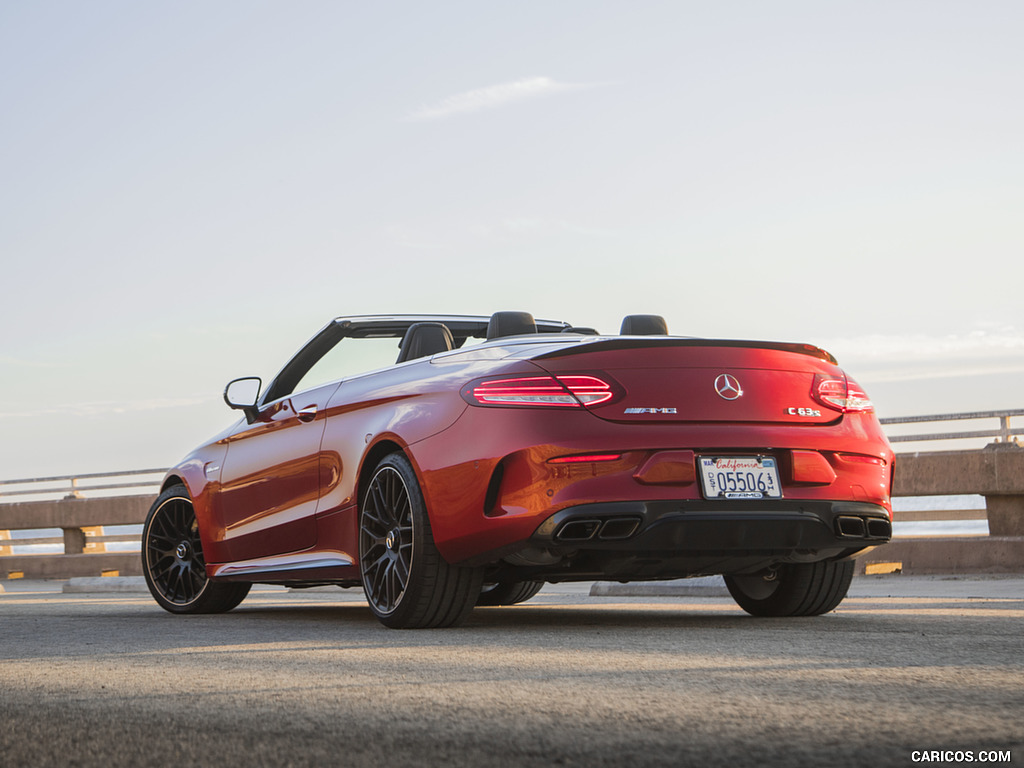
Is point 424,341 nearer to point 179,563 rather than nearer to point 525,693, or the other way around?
point 179,563

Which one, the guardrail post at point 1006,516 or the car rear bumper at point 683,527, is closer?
the car rear bumper at point 683,527

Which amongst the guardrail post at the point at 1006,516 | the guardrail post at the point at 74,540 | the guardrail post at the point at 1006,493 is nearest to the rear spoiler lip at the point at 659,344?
the guardrail post at the point at 1006,493

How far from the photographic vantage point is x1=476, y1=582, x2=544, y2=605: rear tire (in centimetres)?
779

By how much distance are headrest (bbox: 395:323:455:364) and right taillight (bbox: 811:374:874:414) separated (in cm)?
197

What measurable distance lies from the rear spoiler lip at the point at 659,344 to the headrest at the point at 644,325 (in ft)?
2.68

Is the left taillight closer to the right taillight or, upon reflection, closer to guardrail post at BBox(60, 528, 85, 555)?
the right taillight

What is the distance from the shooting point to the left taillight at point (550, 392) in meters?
5.46

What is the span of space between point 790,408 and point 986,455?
21.8ft

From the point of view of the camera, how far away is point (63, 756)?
2.82m

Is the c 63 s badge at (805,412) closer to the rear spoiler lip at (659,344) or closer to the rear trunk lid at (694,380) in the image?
the rear trunk lid at (694,380)

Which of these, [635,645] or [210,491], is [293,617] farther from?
[635,645]

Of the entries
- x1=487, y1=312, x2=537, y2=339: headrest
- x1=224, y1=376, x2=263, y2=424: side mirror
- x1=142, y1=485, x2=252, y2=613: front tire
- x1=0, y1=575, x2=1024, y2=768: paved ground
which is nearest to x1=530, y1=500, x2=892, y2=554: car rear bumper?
x1=0, y1=575, x2=1024, y2=768: paved ground

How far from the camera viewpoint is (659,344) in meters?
5.70

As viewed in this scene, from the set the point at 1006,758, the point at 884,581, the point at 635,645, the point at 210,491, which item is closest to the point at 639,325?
the point at 635,645
